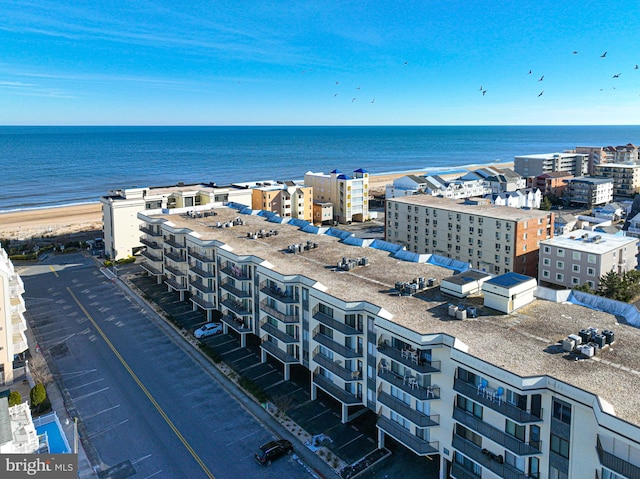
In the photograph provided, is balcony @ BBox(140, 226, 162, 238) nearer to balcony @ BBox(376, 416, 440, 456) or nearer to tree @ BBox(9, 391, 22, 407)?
tree @ BBox(9, 391, 22, 407)

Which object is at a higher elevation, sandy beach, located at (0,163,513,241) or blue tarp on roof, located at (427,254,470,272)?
blue tarp on roof, located at (427,254,470,272)

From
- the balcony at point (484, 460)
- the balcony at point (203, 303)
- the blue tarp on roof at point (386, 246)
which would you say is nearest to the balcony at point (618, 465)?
the balcony at point (484, 460)

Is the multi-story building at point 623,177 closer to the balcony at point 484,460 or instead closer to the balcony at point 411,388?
the balcony at point 411,388

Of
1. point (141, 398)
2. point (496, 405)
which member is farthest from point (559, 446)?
point (141, 398)

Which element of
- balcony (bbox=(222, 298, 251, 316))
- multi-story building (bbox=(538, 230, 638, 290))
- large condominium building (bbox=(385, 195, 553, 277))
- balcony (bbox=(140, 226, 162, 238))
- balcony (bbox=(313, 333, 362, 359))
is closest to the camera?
balcony (bbox=(313, 333, 362, 359))

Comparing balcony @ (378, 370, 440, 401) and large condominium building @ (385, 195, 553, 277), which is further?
large condominium building @ (385, 195, 553, 277)

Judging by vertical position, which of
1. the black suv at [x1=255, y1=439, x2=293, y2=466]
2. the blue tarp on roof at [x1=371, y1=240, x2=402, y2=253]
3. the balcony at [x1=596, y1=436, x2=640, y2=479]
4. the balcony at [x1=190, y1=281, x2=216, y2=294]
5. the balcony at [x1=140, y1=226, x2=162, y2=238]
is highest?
the blue tarp on roof at [x1=371, y1=240, x2=402, y2=253]

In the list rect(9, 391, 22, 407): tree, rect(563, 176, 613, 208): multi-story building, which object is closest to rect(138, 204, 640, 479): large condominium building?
rect(9, 391, 22, 407): tree

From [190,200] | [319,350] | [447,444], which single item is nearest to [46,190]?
[190,200]
